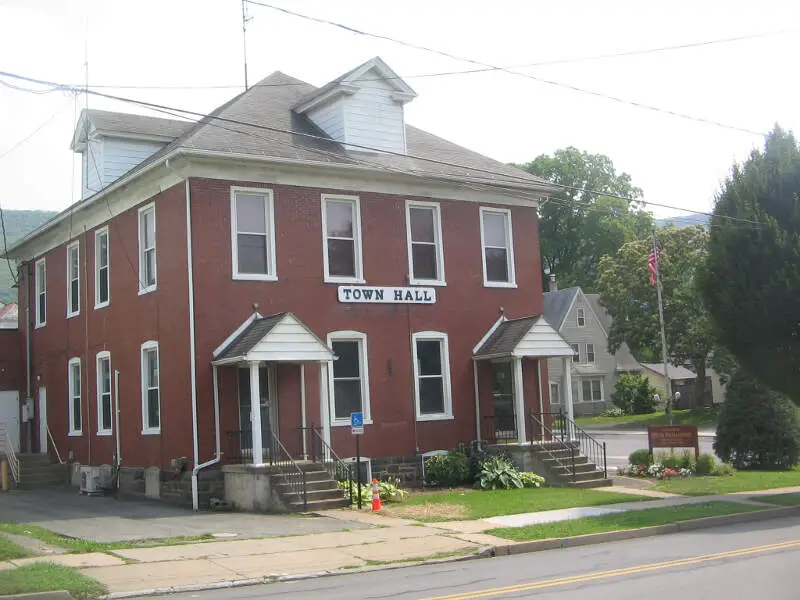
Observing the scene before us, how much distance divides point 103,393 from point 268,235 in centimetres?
725

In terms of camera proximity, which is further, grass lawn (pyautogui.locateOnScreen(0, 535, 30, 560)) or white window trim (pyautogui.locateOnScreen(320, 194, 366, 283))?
white window trim (pyautogui.locateOnScreen(320, 194, 366, 283))

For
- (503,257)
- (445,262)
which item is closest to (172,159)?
(445,262)

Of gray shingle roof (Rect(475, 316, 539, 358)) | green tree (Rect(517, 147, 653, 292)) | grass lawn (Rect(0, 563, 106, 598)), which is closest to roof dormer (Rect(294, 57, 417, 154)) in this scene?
gray shingle roof (Rect(475, 316, 539, 358))

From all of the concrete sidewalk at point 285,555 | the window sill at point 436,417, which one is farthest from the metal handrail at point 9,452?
the concrete sidewalk at point 285,555

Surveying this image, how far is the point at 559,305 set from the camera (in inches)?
2616

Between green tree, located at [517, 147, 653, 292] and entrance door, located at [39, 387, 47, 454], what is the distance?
53.1 meters

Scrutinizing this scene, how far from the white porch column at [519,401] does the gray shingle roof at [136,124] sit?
452 inches

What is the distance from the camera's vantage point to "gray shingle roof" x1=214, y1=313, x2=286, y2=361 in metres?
19.8

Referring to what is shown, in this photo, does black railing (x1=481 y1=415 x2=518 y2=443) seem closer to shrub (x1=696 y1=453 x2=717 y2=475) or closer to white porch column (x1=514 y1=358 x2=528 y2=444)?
white porch column (x1=514 y1=358 x2=528 y2=444)

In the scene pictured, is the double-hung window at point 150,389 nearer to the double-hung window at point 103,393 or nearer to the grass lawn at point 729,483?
the double-hung window at point 103,393

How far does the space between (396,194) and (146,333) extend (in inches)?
276

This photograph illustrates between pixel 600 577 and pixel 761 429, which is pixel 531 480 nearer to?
pixel 761 429

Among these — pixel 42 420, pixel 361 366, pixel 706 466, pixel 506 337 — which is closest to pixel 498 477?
pixel 506 337

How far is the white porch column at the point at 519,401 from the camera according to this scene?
23.4 metres
